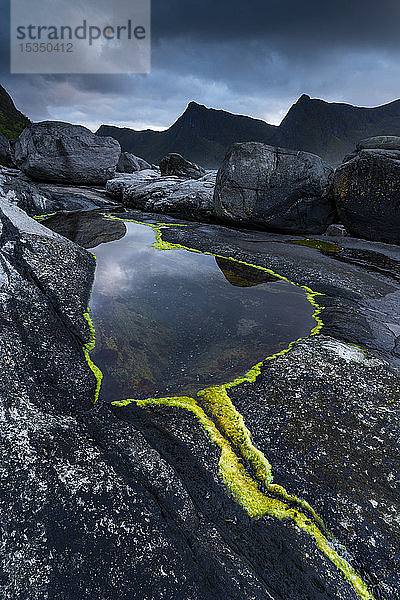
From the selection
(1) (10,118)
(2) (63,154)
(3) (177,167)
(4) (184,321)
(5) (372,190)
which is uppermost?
(1) (10,118)

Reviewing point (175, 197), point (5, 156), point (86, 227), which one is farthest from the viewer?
point (5, 156)

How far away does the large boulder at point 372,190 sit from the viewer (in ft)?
49.4

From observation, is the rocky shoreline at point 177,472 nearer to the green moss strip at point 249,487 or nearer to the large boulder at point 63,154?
the green moss strip at point 249,487

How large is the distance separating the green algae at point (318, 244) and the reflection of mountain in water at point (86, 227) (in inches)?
328

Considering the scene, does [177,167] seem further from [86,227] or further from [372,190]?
[372,190]

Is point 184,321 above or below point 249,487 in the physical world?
above

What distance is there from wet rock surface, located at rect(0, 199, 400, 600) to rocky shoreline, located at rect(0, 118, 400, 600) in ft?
0.05

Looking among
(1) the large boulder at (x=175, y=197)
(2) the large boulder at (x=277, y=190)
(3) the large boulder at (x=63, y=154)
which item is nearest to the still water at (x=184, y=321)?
(2) the large boulder at (x=277, y=190)

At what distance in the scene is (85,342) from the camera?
6922 mm

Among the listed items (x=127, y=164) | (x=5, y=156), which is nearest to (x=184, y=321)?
(x=5, y=156)

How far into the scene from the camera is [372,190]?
1554cm

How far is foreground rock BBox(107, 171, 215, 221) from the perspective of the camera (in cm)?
2155

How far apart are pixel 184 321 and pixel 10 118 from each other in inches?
5678

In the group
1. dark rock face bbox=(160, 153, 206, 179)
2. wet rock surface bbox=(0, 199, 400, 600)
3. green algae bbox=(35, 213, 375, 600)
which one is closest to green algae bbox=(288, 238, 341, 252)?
wet rock surface bbox=(0, 199, 400, 600)
